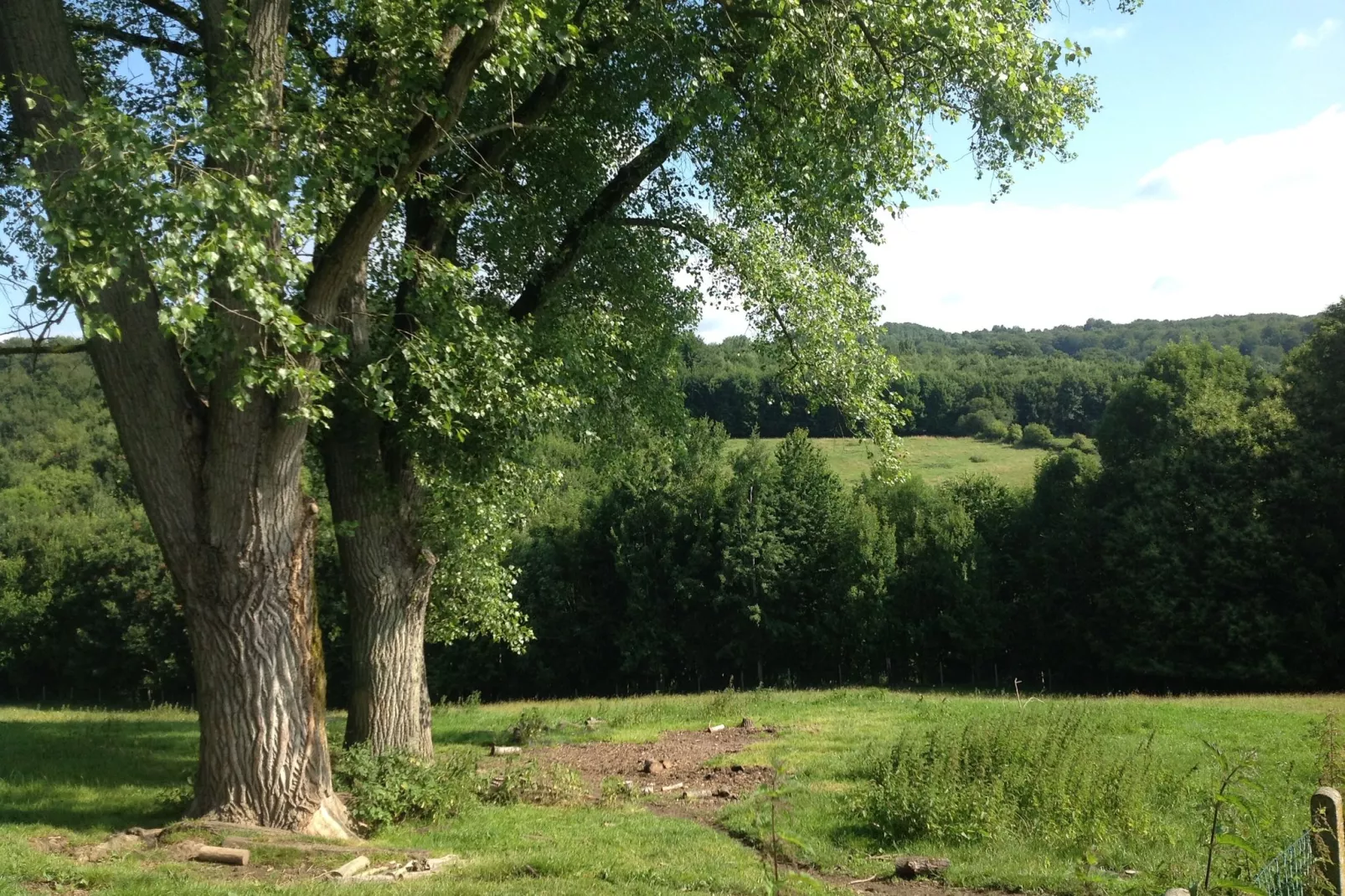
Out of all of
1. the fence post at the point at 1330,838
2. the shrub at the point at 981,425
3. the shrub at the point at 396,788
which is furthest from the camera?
the shrub at the point at 981,425

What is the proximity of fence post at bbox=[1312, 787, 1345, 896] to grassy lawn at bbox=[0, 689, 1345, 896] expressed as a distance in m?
1.07

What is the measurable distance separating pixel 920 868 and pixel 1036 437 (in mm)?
65989

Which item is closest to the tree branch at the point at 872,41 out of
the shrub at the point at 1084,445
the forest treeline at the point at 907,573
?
the forest treeline at the point at 907,573

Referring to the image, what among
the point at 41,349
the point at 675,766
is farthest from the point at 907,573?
the point at 41,349

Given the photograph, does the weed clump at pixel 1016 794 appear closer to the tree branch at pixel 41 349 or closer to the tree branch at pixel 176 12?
the tree branch at pixel 41 349

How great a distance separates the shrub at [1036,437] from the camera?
68.9 metres

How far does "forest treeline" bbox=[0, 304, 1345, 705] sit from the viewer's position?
31.2m

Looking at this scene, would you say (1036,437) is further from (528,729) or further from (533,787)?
(533,787)

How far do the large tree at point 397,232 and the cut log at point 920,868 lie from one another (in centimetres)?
485

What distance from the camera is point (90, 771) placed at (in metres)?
11.6

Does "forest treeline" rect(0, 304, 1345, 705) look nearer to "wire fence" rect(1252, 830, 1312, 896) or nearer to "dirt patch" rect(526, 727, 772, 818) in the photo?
"dirt patch" rect(526, 727, 772, 818)

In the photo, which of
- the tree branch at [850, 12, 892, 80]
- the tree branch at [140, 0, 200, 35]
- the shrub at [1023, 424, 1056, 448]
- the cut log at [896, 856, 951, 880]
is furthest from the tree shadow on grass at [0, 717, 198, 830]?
the shrub at [1023, 424, 1056, 448]

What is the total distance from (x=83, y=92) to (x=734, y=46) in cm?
601

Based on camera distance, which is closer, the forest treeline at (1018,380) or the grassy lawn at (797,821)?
the grassy lawn at (797,821)
